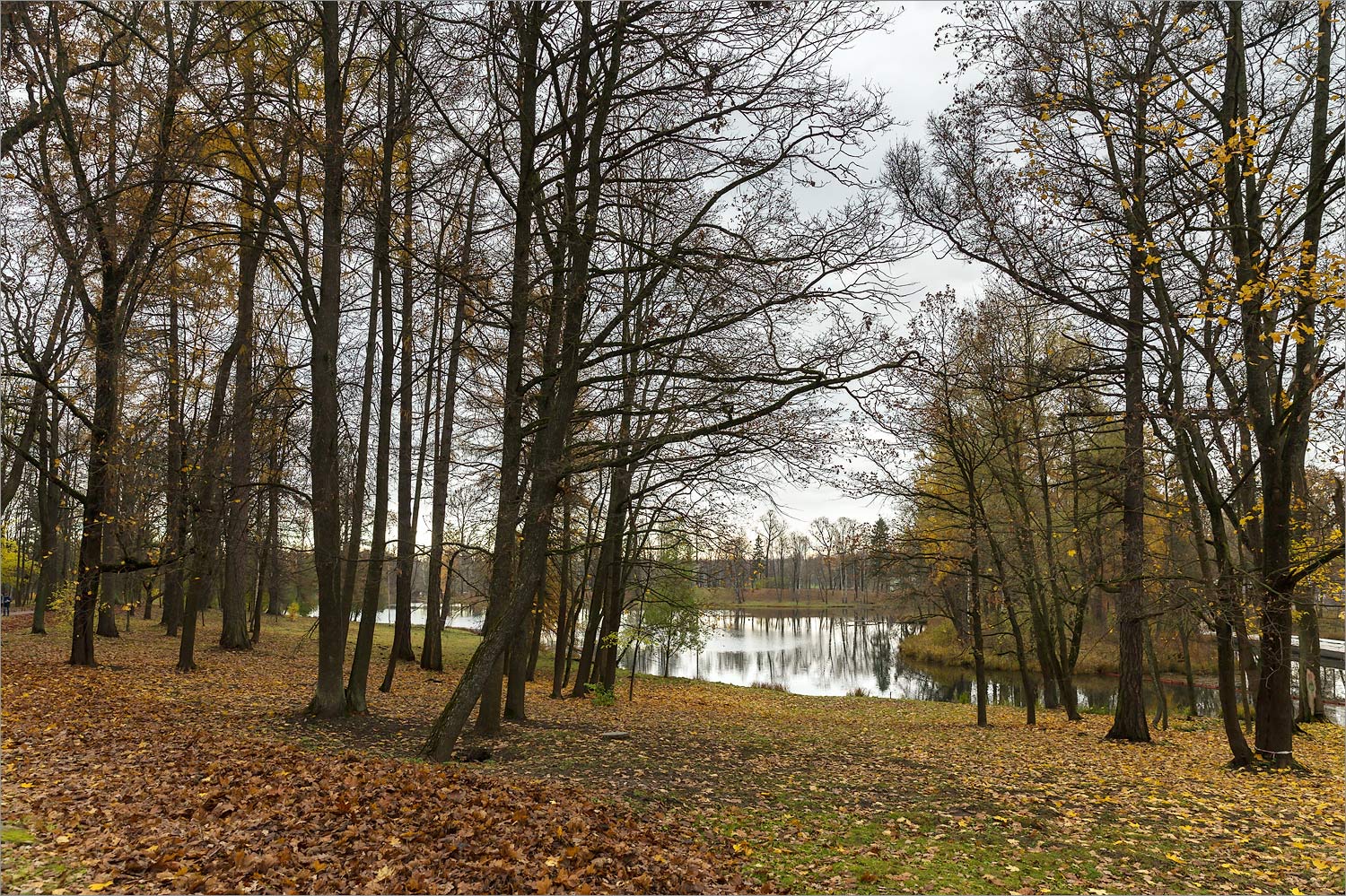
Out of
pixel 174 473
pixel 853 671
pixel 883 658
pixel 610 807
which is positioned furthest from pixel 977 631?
pixel 883 658

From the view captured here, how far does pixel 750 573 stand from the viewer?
12984mm

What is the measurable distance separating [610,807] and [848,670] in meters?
31.5

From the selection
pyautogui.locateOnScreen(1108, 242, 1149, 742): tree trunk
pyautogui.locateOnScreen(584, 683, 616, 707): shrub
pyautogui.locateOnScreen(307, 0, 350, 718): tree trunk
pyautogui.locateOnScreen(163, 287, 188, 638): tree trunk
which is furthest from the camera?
pyautogui.locateOnScreen(584, 683, 616, 707): shrub

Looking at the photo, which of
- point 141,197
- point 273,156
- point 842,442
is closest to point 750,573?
point 842,442

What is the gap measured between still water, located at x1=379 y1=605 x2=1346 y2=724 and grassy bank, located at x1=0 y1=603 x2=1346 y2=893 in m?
12.6

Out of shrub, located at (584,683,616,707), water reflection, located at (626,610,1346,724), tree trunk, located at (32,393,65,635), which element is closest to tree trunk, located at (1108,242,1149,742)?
water reflection, located at (626,610,1346,724)

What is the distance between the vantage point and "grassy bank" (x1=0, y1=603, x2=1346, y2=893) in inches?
200

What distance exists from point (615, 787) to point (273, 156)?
1108 cm

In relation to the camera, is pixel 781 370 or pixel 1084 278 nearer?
pixel 781 370

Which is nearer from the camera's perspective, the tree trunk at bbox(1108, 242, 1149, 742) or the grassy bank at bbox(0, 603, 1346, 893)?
the grassy bank at bbox(0, 603, 1346, 893)

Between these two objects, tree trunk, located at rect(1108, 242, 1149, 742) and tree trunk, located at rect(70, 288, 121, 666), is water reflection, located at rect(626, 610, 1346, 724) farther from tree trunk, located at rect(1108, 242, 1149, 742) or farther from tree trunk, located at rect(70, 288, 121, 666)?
tree trunk, located at rect(70, 288, 121, 666)

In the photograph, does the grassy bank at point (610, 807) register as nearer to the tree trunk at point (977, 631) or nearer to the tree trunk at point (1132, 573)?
the tree trunk at point (1132, 573)

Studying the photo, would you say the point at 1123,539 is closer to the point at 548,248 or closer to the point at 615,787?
the point at 615,787

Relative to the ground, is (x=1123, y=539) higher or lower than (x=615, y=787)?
higher
